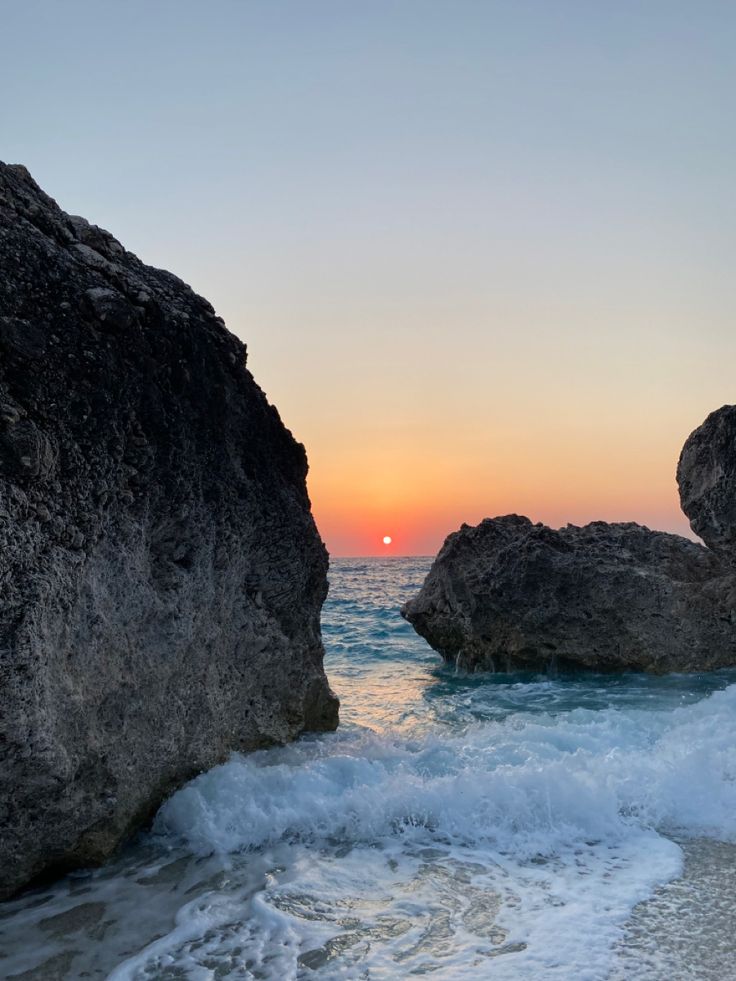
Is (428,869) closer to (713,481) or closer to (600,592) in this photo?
(713,481)

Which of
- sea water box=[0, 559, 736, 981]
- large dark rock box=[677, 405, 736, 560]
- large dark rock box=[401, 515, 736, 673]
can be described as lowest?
sea water box=[0, 559, 736, 981]

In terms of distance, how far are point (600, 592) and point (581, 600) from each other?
0.34 metres

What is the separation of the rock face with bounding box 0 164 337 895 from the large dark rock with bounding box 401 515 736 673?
22.8ft

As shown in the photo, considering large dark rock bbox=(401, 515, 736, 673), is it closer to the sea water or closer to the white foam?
the sea water

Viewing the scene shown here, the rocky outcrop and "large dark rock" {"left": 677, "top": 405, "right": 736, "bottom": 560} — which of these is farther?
the rocky outcrop

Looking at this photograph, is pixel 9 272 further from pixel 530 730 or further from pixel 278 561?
pixel 530 730

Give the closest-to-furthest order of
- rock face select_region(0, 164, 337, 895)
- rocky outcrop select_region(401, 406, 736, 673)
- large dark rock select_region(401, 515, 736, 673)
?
rock face select_region(0, 164, 337, 895) < rocky outcrop select_region(401, 406, 736, 673) < large dark rock select_region(401, 515, 736, 673)

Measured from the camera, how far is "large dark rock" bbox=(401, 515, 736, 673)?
12109mm

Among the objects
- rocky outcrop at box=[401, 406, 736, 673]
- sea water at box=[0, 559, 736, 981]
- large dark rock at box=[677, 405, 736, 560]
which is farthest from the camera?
rocky outcrop at box=[401, 406, 736, 673]

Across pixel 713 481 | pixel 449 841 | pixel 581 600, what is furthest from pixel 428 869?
pixel 581 600

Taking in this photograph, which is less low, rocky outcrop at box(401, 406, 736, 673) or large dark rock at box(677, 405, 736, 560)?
large dark rock at box(677, 405, 736, 560)

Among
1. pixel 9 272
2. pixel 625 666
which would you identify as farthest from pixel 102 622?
pixel 625 666

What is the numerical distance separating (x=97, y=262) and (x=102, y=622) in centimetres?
246

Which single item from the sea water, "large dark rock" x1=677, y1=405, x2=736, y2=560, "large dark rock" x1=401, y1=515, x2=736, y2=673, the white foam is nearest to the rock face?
the sea water
